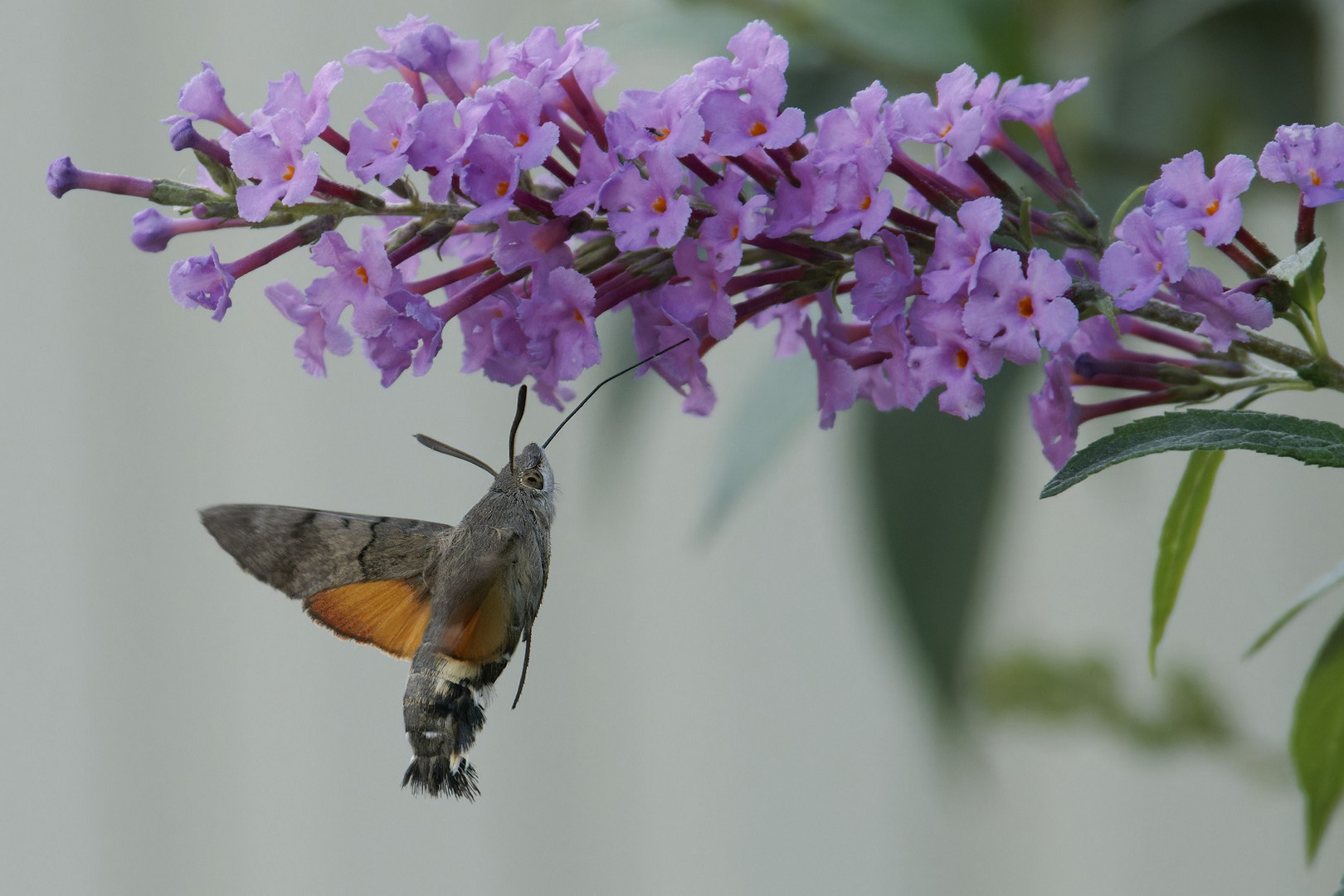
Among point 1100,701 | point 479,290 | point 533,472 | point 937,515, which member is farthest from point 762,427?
point 479,290

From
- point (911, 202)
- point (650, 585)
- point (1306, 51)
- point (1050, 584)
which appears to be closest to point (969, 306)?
point (911, 202)

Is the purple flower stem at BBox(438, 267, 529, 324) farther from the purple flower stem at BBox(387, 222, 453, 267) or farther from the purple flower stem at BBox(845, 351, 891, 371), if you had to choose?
the purple flower stem at BBox(845, 351, 891, 371)

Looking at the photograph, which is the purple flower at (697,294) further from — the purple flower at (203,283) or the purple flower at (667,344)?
the purple flower at (203,283)

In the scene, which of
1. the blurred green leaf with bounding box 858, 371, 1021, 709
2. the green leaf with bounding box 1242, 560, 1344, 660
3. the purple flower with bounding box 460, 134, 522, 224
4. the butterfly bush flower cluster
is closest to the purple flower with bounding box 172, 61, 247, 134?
the butterfly bush flower cluster

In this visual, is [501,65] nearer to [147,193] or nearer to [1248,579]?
[147,193]

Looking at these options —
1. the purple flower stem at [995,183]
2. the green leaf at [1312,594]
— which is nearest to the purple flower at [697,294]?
the purple flower stem at [995,183]

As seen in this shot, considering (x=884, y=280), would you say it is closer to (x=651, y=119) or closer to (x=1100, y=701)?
(x=651, y=119)
